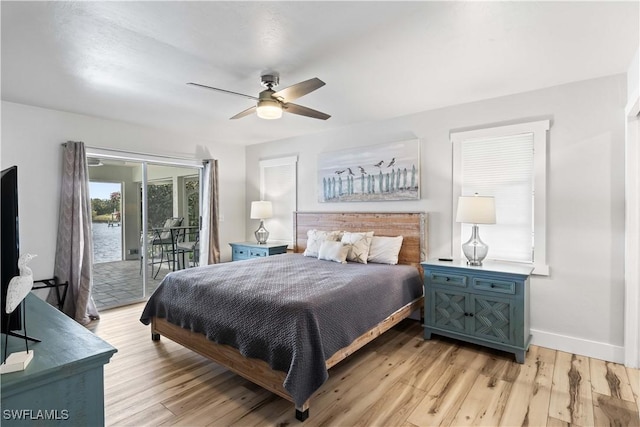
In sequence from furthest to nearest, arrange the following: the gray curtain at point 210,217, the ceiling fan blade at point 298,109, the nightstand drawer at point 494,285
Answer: the gray curtain at point 210,217 < the nightstand drawer at point 494,285 < the ceiling fan blade at point 298,109

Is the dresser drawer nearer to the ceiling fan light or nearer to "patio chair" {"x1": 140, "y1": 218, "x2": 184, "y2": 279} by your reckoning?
"patio chair" {"x1": 140, "y1": 218, "x2": 184, "y2": 279}

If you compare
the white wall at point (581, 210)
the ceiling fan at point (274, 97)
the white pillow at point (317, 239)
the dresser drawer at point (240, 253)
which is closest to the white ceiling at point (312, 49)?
the ceiling fan at point (274, 97)

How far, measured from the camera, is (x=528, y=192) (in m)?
3.29

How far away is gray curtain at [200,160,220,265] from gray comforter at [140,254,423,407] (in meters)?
1.98

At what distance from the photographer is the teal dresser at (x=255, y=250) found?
502cm

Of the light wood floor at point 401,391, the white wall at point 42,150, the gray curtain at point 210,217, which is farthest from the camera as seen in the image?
the gray curtain at point 210,217

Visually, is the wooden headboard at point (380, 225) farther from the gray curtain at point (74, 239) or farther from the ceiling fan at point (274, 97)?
the gray curtain at point (74, 239)

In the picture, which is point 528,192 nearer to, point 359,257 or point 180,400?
point 359,257

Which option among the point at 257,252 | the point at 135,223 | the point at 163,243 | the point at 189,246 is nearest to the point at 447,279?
the point at 257,252

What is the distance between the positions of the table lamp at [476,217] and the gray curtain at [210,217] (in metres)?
3.80

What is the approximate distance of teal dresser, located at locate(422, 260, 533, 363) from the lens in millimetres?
2881

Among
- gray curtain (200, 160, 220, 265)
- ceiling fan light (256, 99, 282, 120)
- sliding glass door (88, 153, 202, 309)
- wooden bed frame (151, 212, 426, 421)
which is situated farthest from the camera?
gray curtain (200, 160, 220, 265)

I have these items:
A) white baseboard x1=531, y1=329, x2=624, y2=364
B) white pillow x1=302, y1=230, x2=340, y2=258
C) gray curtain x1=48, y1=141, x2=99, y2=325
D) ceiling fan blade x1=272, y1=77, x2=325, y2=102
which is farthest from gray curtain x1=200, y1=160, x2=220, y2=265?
white baseboard x1=531, y1=329, x2=624, y2=364

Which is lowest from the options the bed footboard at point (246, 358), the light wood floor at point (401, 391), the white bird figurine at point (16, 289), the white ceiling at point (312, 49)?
the light wood floor at point (401, 391)
